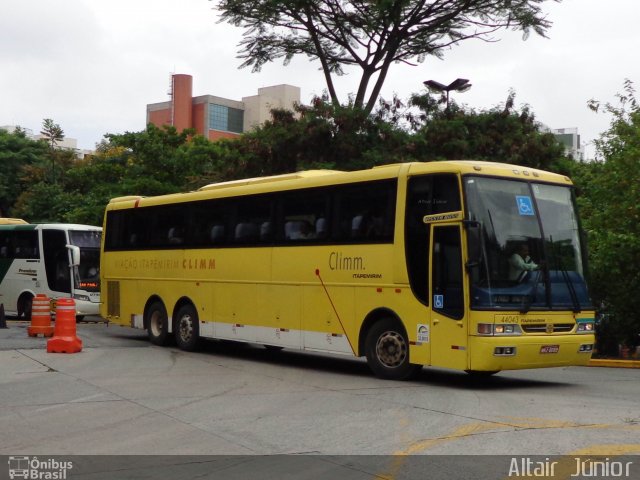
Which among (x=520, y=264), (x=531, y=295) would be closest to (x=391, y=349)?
(x=531, y=295)

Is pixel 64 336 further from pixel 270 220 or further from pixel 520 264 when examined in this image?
pixel 520 264

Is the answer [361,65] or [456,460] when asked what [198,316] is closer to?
[456,460]

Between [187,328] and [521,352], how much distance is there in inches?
349

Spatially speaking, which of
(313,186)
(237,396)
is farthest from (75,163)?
(237,396)

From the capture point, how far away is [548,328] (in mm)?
12836

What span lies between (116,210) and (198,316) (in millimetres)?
4607

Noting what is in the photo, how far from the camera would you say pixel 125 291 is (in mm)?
21250

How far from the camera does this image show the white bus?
28.4 m

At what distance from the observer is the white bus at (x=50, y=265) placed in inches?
1120

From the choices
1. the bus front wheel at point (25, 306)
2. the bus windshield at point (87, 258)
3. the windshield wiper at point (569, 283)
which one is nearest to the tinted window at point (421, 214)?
the windshield wiper at point (569, 283)

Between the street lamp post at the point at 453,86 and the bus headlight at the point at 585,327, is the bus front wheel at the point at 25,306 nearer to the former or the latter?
the street lamp post at the point at 453,86

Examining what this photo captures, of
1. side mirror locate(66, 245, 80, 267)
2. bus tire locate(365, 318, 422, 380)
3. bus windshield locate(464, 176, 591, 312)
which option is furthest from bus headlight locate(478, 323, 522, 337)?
side mirror locate(66, 245, 80, 267)

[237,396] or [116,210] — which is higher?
[116,210]

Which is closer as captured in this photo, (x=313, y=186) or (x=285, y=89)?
(x=313, y=186)
